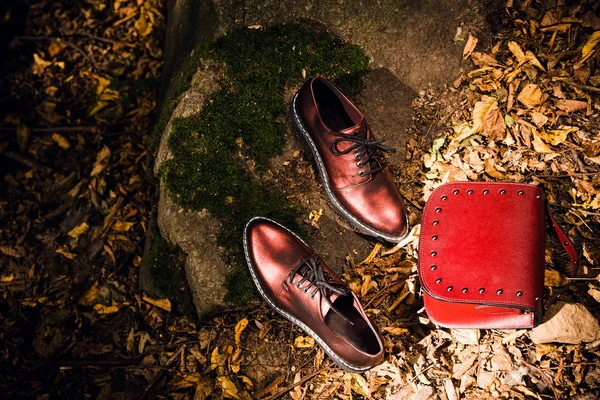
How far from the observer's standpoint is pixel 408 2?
3.33m

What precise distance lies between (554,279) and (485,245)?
2.21 feet

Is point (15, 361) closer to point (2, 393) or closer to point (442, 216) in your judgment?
point (2, 393)

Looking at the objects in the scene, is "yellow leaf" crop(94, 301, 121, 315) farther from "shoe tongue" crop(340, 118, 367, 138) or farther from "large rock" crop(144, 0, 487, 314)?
"shoe tongue" crop(340, 118, 367, 138)

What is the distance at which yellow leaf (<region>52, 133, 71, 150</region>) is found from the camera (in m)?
4.00

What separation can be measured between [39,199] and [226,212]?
1950 millimetres

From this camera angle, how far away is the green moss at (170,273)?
324cm

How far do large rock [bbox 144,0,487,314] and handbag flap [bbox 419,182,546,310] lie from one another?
2.13 feet

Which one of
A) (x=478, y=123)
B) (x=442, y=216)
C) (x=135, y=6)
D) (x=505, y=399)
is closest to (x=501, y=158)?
(x=478, y=123)

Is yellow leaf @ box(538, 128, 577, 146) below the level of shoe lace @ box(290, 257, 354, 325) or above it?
above

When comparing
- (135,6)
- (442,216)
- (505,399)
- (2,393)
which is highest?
(135,6)

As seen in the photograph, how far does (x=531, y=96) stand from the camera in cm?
314

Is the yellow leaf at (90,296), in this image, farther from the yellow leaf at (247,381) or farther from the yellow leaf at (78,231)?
the yellow leaf at (247,381)

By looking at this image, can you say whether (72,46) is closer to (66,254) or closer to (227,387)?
(66,254)

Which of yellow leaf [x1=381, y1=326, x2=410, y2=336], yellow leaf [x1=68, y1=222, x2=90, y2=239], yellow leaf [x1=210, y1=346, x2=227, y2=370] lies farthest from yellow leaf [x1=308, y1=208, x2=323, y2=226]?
yellow leaf [x1=68, y1=222, x2=90, y2=239]
